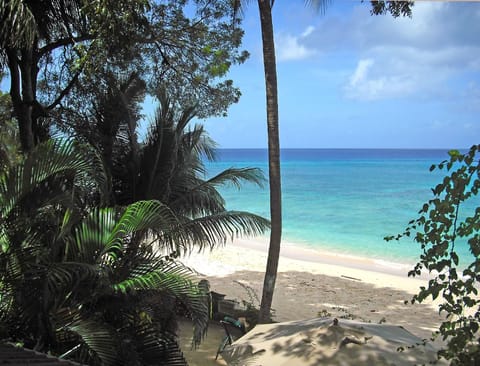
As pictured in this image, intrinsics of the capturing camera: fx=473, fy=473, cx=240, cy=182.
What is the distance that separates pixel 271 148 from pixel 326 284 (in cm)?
605

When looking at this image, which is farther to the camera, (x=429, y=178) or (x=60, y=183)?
(x=429, y=178)

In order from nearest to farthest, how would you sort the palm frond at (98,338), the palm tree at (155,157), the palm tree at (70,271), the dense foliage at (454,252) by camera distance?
the dense foliage at (454,252) < the palm frond at (98,338) < the palm tree at (70,271) < the palm tree at (155,157)

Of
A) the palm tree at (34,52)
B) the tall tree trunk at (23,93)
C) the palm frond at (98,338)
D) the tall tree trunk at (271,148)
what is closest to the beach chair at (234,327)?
the tall tree trunk at (271,148)

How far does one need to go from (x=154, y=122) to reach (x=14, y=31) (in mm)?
2571

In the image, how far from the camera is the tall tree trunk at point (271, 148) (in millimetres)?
6867

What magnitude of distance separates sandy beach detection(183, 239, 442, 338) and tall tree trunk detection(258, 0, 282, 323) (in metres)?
1.56

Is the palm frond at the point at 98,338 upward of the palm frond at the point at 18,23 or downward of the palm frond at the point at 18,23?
downward

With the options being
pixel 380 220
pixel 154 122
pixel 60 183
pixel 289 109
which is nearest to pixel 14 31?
pixel 60 183

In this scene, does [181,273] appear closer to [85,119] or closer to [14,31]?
[14,31]

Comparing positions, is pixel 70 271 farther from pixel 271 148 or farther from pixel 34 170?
pixel 271 148

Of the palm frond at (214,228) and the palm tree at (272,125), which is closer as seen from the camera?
the palm frond at (214,228)

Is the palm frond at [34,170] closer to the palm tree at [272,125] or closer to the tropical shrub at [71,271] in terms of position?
the tropical shrub at [71,271]

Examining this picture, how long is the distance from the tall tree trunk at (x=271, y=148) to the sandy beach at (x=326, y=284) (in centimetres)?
156

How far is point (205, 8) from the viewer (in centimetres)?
830
